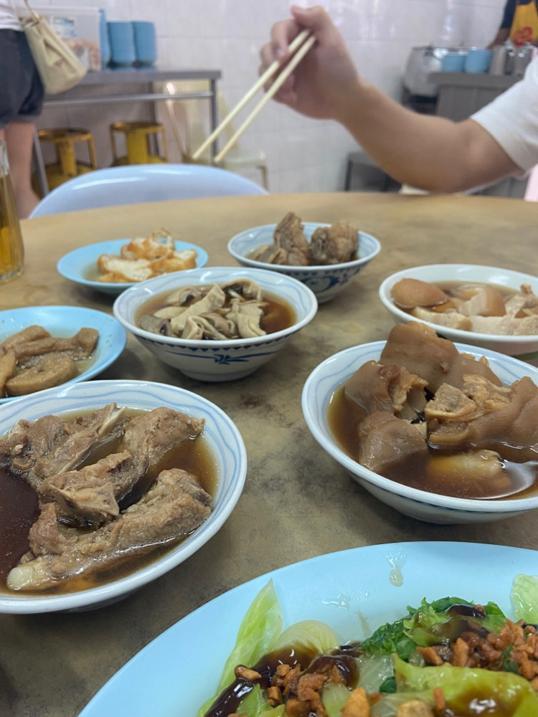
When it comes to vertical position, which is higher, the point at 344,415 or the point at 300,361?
the point at 344,415

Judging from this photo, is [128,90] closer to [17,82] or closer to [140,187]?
[17,82]

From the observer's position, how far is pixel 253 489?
94cm

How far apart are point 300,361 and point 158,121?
4.88 m

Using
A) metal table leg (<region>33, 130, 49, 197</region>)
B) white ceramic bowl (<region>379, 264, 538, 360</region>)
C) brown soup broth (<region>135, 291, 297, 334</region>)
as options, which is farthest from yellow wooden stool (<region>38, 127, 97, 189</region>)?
white ceramic bowl (<region>379, 264, 538, 360</region>)

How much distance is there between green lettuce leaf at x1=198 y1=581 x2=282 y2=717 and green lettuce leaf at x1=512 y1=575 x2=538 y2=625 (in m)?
0.28

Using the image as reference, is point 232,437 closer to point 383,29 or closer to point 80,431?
point 80,431

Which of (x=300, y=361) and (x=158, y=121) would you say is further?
(x=158, y=121)

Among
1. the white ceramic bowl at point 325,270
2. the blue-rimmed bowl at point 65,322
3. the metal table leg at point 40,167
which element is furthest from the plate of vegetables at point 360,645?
the metal table leg at point 40,167

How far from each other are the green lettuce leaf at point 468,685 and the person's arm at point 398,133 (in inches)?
100.0

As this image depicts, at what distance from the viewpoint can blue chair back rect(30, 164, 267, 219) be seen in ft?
8.36

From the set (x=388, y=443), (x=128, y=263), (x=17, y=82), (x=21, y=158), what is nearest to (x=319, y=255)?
(x=128, y=263)

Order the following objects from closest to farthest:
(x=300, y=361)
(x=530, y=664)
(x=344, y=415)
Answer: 1. (x=530, y=664)
2. (x=344, y=415)
3. (x=300, y=361)

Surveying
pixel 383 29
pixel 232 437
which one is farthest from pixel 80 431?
pixel 383 29

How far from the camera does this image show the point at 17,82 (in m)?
3.62
